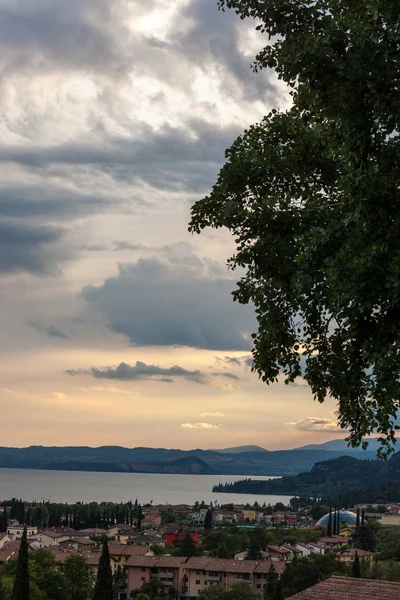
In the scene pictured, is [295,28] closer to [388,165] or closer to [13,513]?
[388,165]

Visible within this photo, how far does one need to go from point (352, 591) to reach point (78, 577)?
4942 cm

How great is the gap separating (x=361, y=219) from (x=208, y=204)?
10.6ft

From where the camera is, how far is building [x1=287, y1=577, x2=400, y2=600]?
64.1ft

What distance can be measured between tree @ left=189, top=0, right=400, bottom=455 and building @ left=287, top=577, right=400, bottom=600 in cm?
1186

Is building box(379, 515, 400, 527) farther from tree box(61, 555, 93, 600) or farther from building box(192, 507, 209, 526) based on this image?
tree box(61, 555, 93, 600)

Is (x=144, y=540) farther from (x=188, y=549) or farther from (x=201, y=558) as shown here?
(x=201, y=558)

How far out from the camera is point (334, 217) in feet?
31.8

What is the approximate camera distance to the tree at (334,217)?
795cm

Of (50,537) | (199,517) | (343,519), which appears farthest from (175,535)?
(199,517)

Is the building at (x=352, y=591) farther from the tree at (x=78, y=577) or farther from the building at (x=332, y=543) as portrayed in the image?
the building at (x=332, y=543)

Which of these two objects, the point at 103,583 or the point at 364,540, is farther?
the point at 364,540

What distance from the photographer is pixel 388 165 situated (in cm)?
845

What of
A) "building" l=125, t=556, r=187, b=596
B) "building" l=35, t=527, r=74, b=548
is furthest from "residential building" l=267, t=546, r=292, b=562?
"building" l=35, t=527, r=74, b=548

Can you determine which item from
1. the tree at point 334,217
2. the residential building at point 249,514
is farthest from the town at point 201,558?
the residential building at point 249,514
